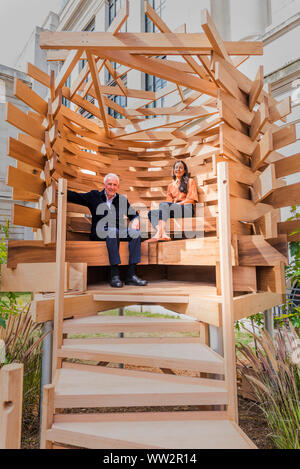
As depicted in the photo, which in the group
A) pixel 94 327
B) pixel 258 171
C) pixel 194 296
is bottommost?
pixel 94 327

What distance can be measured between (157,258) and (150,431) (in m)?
2.06

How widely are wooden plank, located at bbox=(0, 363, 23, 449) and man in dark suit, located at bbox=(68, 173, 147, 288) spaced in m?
1.98

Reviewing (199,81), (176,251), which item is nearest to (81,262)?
(176,251)

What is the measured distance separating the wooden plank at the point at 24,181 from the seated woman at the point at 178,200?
149 cm

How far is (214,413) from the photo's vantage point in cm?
204

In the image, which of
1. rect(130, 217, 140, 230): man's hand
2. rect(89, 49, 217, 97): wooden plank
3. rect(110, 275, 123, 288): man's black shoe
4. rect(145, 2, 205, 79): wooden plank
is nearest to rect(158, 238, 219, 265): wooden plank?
rect(130, 217, 140, 230): man's hand

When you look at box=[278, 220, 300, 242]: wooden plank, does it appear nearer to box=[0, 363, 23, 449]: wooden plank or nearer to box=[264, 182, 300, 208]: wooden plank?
box=[264, 182, 300, 208]: wooden plank

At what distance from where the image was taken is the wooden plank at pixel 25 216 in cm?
318

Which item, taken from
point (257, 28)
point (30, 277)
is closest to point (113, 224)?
point (30, 277)

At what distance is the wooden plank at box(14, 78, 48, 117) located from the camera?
329cm

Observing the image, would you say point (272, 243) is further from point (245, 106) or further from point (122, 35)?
point (122, 35)

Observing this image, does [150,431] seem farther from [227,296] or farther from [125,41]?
[125,41]

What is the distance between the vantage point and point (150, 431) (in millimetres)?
1864

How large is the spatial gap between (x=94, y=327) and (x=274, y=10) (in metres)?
7.10
